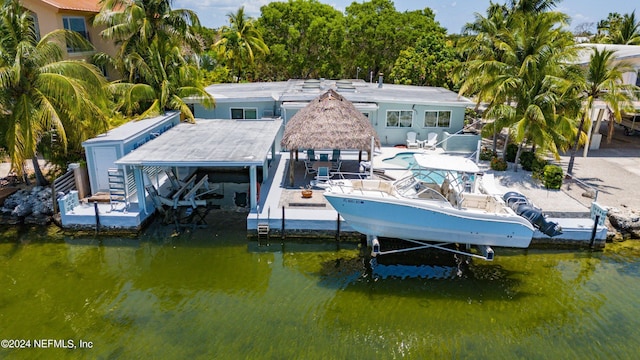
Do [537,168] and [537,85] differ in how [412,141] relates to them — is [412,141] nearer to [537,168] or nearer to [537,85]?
[537,168]

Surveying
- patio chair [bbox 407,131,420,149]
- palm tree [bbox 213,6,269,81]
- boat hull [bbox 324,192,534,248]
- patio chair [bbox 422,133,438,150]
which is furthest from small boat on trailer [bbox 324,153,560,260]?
palm tree [bbox 213,6,269,81]

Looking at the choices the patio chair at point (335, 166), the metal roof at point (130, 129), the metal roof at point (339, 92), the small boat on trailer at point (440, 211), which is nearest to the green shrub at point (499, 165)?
the metal roof at point (339, 92)

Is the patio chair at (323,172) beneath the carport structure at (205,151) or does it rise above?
beneath

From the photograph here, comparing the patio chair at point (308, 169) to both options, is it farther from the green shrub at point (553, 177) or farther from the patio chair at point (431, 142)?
the green shrub at point (553, 177)

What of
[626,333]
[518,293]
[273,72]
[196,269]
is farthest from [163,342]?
[273,72]

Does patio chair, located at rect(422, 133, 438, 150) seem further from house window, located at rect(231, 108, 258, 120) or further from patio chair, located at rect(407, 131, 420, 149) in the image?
house window, located at rect(231, 108, 258, 120)

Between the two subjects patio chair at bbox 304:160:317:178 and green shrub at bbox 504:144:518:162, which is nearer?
patio chair at bbox 304:160:317:178

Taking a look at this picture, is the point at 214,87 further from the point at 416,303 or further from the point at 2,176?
the point at 416,303
